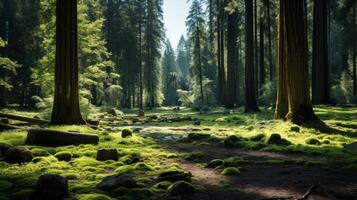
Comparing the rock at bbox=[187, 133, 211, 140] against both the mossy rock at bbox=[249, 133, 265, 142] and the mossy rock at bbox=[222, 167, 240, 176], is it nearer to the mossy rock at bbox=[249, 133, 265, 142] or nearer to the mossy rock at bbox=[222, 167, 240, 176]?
the mossy rock at bbox=[249, 133, 265, 142]

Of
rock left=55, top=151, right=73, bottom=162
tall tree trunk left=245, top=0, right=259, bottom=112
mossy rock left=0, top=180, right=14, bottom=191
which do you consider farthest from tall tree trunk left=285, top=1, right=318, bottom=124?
tall tree trunk left=245, top=0, right=259, bottom=112

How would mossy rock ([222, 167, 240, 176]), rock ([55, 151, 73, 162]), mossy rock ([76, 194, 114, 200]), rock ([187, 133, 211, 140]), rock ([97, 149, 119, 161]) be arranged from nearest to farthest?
mossy rock ([76, 194, 114, 200]), mossy rock ([222, 167, 240, 176]), rock ([55, 151, 73, 162]), rock ([97, 149, 119, 161]), rock ([187, 133, 211, 140])

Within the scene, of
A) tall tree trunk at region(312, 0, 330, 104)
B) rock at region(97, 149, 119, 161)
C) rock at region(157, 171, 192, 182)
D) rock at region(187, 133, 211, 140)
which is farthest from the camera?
tall tree trunk at region(312, 0, 330, 104)

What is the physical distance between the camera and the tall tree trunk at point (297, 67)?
14680 millimetres

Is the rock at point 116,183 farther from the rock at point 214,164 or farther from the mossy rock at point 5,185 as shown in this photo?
the rock at point 214,164

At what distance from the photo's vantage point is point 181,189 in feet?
22.3

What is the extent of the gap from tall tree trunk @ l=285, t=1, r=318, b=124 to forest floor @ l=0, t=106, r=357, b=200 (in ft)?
2.44

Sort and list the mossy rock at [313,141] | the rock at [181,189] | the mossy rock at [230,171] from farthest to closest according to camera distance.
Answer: the mossy rock at [313,141] → the mossy rock at [230,171] → the rock at [181,189]

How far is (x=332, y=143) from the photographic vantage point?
1170 cm

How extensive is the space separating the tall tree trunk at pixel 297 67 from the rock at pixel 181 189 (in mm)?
8672

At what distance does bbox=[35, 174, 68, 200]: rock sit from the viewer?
6.07 meters

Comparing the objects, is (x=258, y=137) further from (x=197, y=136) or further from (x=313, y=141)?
(x=197, y=136)

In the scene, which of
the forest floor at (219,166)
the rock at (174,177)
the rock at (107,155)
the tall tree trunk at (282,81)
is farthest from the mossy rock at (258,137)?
the rock at (174,177)

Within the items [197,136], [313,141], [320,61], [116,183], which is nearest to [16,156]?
[116,183]
